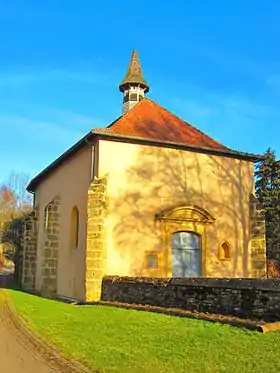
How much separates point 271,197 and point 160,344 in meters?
30.4

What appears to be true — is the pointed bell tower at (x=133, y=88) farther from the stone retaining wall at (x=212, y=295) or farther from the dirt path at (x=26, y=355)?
the dirt path at (x=26, y=355)

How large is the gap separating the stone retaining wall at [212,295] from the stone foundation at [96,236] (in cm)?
225

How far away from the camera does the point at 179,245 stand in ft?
63.2

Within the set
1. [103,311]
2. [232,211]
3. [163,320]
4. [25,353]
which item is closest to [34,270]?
[232,211]

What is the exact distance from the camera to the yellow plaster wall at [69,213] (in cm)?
1883

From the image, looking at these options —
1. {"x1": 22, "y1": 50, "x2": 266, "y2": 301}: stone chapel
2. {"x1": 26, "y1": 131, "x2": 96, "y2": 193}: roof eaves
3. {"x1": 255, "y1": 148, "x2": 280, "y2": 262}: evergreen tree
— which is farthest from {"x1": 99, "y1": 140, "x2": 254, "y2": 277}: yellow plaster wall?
{"x1": 255, "y1": 148, "x2": 280, "y2": 262}: evergreen tree

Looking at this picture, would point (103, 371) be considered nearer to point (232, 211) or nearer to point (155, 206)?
point (155, 206)

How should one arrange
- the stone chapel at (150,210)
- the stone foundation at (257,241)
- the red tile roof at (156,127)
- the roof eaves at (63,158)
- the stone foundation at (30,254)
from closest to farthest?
the stone chapel at (150,210), the roof eaves at (63,158), the red tile roof at (156,127), the stone foundation at (257,241), the stone foundation at (30,254)

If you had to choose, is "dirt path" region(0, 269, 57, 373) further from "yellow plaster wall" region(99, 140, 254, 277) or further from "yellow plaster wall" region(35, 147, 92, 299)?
"yellow plaster wall" region(99, 140, 254, 277)

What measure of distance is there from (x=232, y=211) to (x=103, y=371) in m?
15.3

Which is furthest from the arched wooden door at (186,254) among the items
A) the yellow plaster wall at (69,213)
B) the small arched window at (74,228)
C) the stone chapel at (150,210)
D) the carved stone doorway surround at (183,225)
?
the small arched window at (74,228)

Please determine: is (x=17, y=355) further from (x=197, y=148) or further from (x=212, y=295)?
(x=197, y=148)

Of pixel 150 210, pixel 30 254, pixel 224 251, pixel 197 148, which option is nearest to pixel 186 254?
pixel 224 251

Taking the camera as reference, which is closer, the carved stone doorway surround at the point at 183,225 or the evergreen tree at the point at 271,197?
the carved stone doorway surround at the point at 183,225
